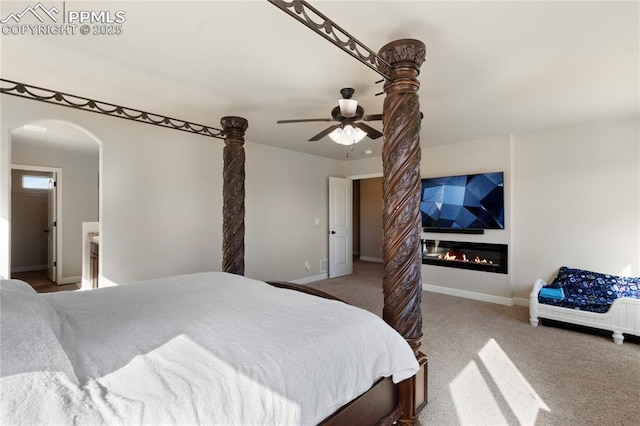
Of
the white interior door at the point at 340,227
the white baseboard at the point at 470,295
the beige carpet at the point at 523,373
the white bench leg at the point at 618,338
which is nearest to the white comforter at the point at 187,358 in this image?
the beige carpet at the point at 523,373

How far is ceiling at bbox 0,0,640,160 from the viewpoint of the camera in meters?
1.75

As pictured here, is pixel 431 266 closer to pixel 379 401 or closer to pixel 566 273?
pixel 566 273

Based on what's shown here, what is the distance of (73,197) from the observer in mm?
5395

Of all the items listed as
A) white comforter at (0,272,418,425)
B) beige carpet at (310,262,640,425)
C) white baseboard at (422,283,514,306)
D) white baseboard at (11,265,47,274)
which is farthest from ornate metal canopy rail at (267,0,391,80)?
white baseboard at (11,265,47,274)

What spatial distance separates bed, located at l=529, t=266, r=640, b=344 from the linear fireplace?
0.69 m

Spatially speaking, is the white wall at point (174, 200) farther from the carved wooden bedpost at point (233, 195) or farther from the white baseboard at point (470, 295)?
the white baseboard at point (470, 295)

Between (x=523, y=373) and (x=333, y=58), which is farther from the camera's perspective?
(x=523, y=373)

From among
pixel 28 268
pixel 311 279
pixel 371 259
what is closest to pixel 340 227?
pixel 311 279

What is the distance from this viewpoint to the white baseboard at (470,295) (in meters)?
4.35

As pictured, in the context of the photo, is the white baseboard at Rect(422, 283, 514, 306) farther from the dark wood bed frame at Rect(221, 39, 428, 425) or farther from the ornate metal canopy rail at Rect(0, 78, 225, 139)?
the ornate metal canopy rail at Rect(0, 78, 225, 139)

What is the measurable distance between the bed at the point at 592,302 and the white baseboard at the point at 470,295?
25.0 inches

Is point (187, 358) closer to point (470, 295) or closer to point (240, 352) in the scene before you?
point (240, 352)

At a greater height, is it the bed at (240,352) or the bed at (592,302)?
the bed at (240,352)

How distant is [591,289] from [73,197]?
27.3 feet
